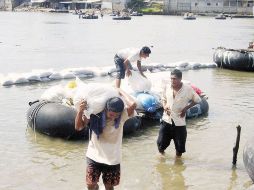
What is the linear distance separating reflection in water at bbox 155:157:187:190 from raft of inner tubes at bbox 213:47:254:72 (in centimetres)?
1383

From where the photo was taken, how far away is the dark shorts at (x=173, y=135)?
8508mm

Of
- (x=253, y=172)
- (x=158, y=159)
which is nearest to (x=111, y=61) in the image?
(x=158, y=159)

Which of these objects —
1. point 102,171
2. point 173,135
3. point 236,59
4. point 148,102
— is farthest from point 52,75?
point 102,171

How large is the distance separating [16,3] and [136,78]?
157 m

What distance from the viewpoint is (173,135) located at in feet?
28.5

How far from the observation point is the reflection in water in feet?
26.1

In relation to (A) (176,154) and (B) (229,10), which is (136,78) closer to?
(A) (176,154)

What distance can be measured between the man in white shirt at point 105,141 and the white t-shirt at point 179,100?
7.82 ft

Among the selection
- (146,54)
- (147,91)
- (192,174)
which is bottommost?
(192,174)

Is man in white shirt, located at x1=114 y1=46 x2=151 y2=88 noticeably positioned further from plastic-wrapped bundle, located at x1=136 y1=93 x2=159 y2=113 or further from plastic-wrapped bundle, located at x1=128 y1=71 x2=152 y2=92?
plastic-wrapped bundle, located at x1=136 y1=93 x2=159 y2=113

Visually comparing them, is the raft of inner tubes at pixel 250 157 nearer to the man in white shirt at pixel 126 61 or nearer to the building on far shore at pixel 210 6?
the man in white shirt at pixel 126 61

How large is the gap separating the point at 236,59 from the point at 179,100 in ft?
48.5

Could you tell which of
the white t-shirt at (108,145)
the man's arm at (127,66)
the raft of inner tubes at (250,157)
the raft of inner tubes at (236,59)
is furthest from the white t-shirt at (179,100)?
the raft of inner tubes at (236,59)

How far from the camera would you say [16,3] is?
162 meters
